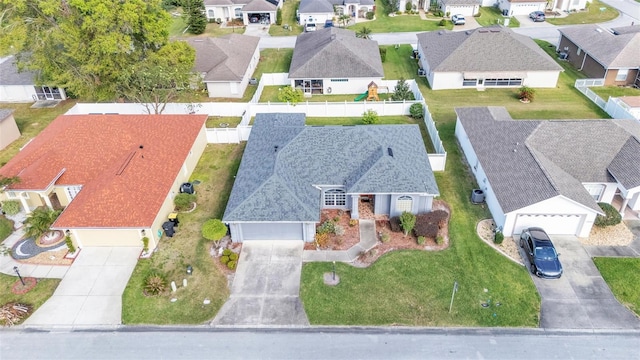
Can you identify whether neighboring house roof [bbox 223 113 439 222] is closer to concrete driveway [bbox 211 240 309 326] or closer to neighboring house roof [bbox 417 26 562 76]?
concrete driveway [bbox 211 240 309 326]

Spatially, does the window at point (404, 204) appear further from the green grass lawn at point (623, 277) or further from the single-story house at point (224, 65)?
the single-story house at point (224, 65)

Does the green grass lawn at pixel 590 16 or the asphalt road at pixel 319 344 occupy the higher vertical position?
the green grass lawn at pixel 590 16

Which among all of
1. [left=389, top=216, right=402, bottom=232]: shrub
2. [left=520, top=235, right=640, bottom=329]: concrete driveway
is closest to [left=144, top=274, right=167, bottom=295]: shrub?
[left=389, top=216, right=402, bottom=232]: shrub

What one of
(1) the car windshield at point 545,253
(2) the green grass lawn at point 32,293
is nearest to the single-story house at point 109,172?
(2) the green grass lawn at point 32,293

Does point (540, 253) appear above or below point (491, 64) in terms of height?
below

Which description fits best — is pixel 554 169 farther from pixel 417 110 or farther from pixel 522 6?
pixel 522 6

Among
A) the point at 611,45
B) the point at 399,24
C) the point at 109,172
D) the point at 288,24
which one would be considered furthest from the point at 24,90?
the point at 611,45

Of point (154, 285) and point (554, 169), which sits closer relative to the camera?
point (154, 285)
